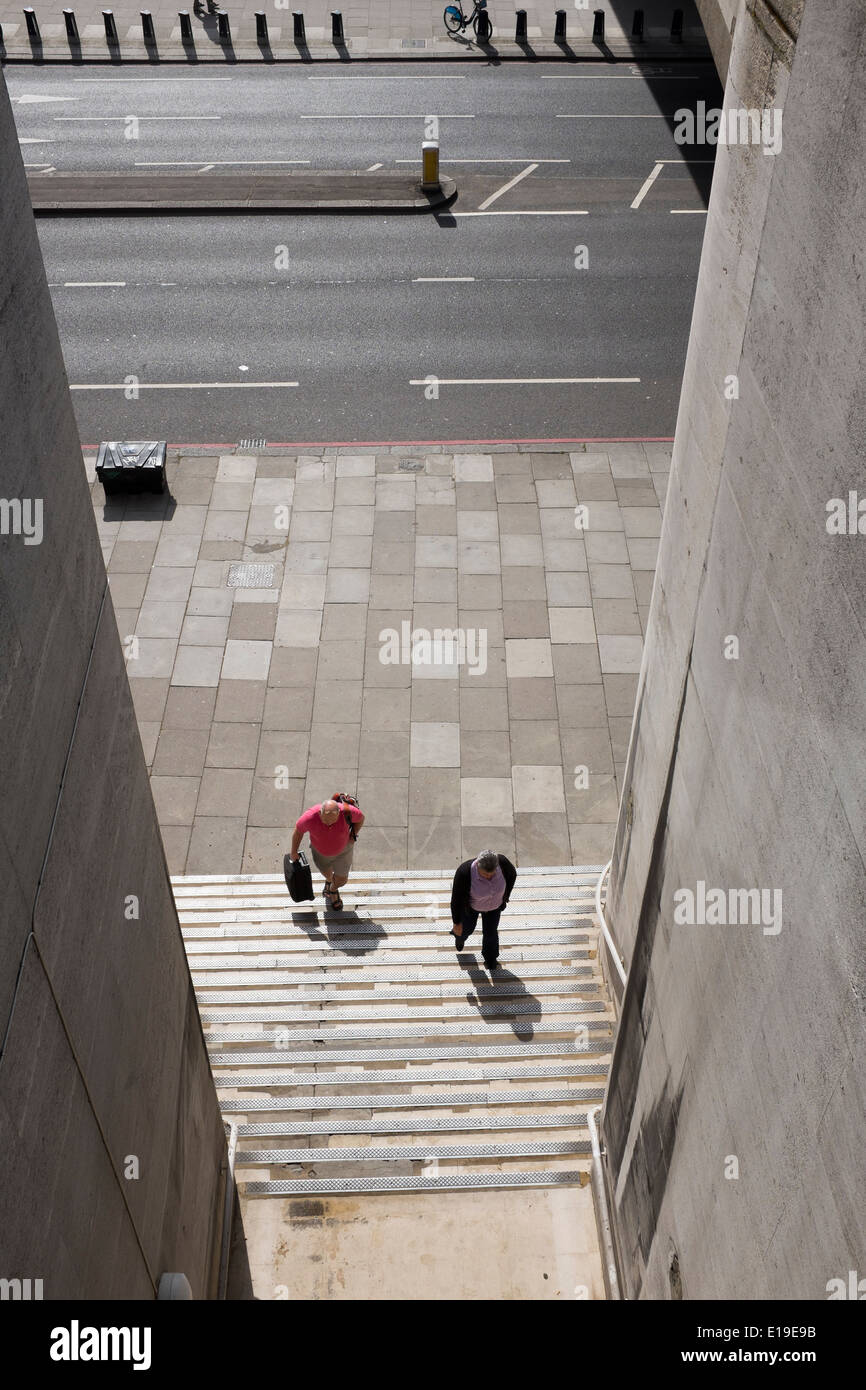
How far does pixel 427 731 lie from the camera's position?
13750 millimetres

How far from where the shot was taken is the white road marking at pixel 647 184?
2425 cm

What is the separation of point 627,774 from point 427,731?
3869mm

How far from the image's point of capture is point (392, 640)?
1495 cm

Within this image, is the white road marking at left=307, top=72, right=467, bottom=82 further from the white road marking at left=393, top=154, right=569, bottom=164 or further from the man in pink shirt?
the man in pink shirt

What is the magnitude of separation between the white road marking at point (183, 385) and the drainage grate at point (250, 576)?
466 centimetres

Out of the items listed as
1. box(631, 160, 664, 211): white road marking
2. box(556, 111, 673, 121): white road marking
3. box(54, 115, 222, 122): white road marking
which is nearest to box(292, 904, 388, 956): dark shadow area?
box(631, 160, 664, 211): white road marking

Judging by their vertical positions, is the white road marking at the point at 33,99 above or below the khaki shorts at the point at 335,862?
above

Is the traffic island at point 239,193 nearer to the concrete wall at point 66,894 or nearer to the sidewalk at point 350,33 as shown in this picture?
the sidewalk at point 350,33

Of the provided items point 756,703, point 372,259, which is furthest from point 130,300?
point 756,703

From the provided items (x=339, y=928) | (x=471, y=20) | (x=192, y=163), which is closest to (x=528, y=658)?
(x=339, y=928)

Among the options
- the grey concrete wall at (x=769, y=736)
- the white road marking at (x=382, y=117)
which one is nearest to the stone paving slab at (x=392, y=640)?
the grey concrete wall at (x=769, y=736)

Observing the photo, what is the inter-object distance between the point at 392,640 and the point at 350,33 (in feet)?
79.6

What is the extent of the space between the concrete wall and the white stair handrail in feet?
13.7
